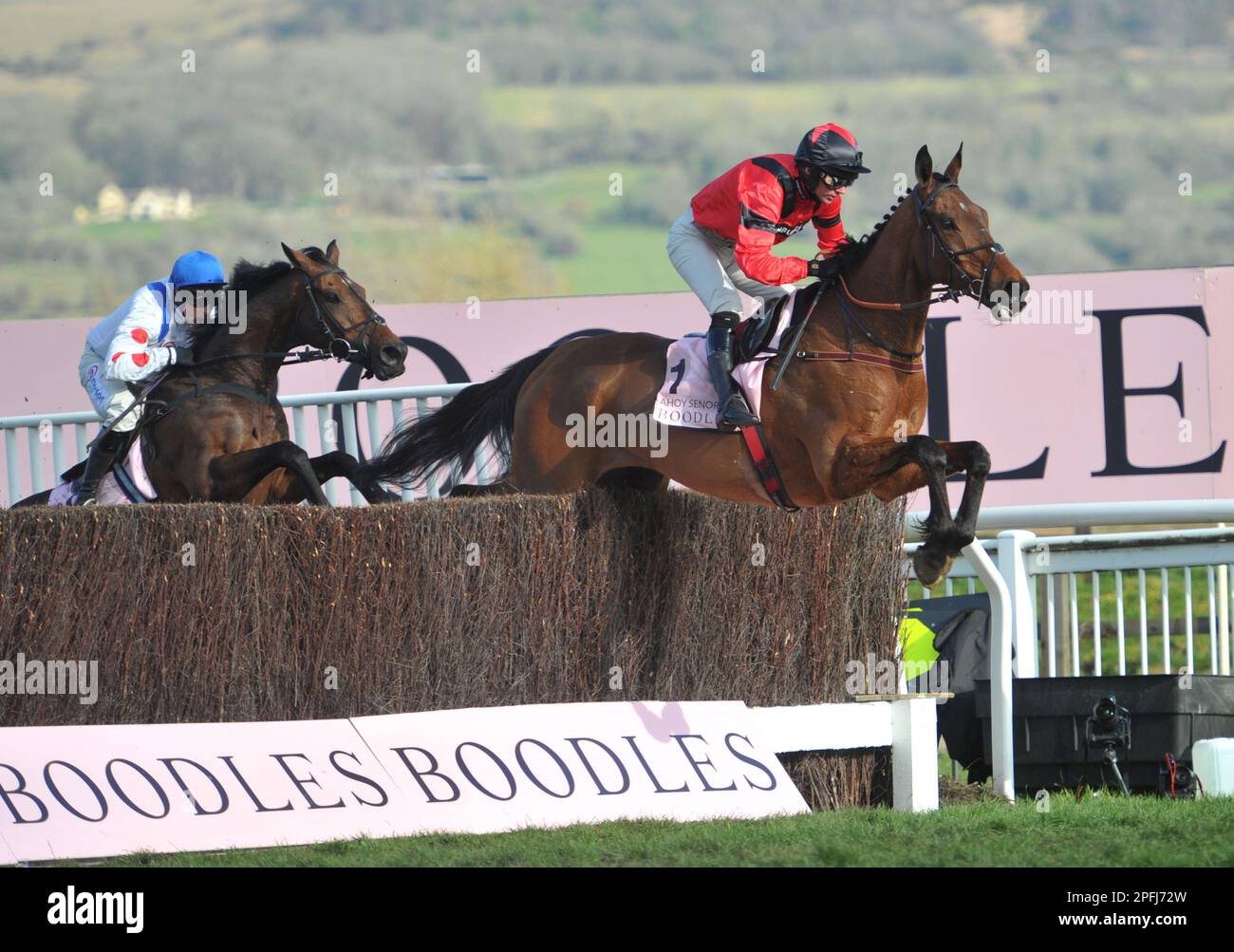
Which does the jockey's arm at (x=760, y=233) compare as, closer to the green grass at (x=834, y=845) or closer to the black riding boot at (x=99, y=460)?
the green grass at (x=834, y=845)

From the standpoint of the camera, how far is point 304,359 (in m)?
7.49

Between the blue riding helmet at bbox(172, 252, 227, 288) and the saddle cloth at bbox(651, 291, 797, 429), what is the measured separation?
85.7 inches

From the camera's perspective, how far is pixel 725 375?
6.48 m

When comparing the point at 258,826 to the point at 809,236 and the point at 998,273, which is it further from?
the point at 809,236

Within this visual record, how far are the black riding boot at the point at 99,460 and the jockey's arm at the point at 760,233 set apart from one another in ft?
9.38

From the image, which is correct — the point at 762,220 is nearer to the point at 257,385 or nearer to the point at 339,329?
the point at 339,329

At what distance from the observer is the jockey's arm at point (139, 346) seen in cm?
751

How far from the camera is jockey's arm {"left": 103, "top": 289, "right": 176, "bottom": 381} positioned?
751 centimetres

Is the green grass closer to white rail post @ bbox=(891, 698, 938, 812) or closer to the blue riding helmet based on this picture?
white rail post @ bbox=(891, 698, 938, 812)

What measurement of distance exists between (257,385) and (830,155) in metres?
2.73

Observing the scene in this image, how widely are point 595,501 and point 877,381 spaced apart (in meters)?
1.13
